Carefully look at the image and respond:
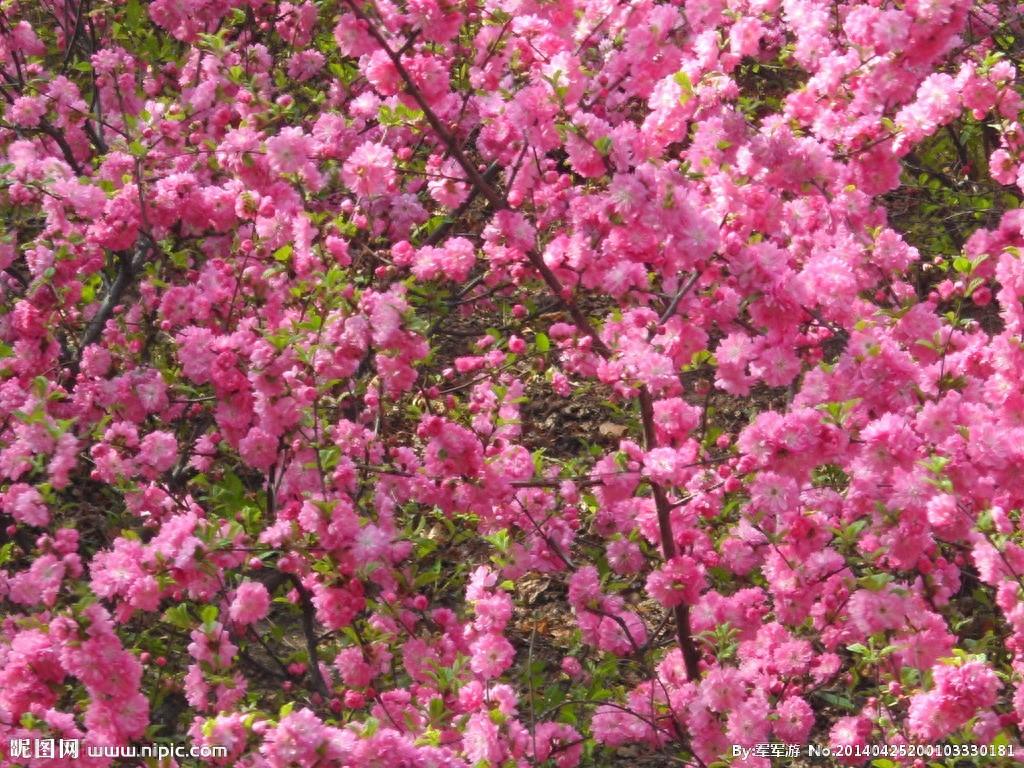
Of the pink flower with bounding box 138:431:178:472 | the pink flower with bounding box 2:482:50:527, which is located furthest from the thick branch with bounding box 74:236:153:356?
the pink flower with bounding box 2:482:50:527

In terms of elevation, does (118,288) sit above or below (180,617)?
above

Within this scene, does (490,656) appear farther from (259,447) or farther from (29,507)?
(29,507)

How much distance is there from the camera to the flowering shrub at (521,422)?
9.32ft

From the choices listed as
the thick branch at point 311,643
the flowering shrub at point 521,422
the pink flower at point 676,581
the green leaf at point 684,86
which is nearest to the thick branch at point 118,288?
the flowering shrub at point 521,422

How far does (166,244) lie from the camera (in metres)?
4.29

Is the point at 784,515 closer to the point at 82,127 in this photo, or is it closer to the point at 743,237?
the point at 743,237

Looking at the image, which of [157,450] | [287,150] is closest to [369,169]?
[287,150]

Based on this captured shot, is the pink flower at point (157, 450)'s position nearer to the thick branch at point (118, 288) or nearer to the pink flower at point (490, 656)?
the thick branch at point (118, 288)

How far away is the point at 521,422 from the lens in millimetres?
3434

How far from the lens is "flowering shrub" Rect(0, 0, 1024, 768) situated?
→ 2842 mm

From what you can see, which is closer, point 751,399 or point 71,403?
point 71,403

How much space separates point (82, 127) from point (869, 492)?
10.2 feet

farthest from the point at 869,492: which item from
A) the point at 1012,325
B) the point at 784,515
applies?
the point at 1012,325

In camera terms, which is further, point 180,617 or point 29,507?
point 29,507
